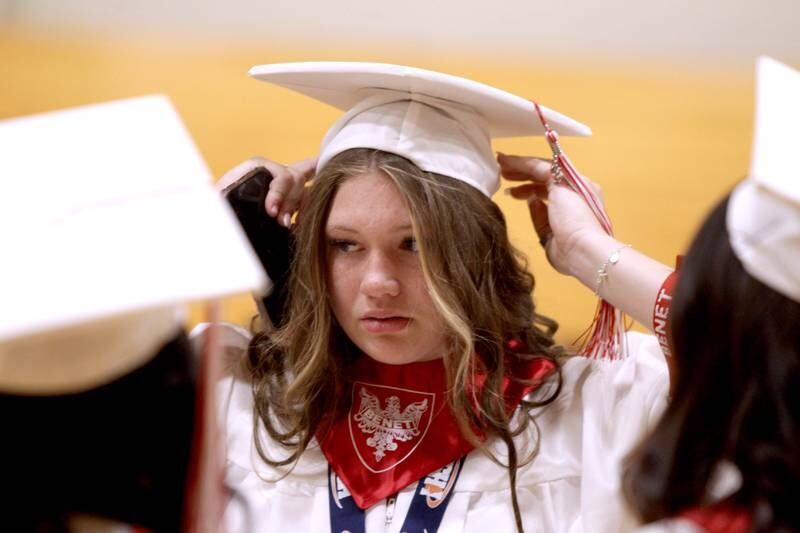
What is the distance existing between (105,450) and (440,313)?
0.81m

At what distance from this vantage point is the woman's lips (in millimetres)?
1871

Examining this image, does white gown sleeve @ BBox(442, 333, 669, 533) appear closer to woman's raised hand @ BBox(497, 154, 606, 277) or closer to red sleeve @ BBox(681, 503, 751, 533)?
woman's raised hand @ BBox(497, 154, 606, 277)

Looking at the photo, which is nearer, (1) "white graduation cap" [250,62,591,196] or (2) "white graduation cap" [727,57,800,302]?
(2) "white graduation cap" [727,57,800,302]

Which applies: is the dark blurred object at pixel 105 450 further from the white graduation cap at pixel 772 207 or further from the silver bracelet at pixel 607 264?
the silver bracelet at pixel 607 264

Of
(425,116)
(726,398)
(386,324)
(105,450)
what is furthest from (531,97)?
(105,450)

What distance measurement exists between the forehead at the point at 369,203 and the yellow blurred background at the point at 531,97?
1669 mm

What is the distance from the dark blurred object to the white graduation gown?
0.60 m

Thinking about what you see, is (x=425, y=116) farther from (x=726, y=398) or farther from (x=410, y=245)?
(x=726, y=398)

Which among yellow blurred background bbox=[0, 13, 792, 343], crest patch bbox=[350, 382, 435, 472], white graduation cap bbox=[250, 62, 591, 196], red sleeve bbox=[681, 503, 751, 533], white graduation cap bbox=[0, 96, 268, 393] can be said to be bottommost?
yellow blurred background bbox=[0, 13, 792, 343]

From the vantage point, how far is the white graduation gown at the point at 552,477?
1829 millimetres

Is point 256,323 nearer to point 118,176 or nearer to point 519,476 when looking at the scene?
point 519,476

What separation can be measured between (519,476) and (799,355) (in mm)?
768

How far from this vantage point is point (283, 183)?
206cm

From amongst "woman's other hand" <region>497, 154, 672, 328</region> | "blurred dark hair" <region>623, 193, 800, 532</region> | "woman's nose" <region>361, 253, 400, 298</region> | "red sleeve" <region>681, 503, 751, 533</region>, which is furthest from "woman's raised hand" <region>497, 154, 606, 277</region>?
"red sleeve" <region>681, 503, 751, 533</region>
